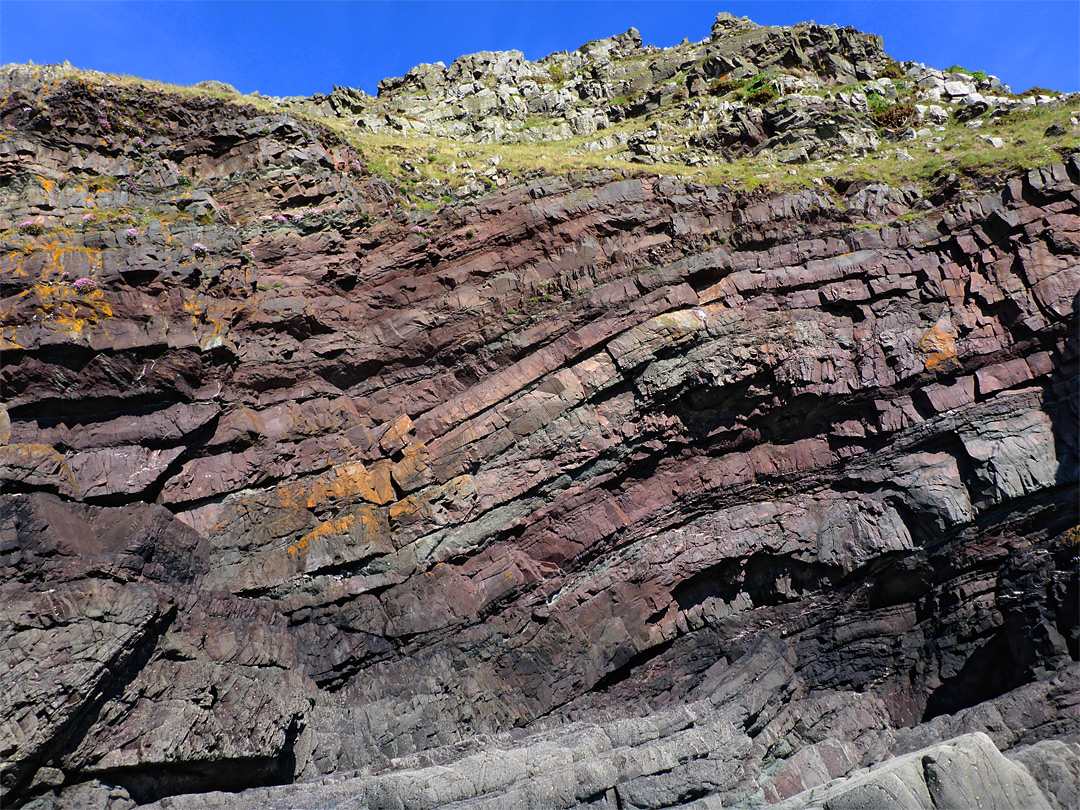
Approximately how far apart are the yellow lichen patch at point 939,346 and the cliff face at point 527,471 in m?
0.08

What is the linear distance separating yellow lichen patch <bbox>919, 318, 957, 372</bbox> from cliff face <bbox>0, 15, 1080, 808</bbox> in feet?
0.27

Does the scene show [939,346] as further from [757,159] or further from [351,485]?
[351,485]

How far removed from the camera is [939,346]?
17.4 m

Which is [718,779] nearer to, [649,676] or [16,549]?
[649,676]

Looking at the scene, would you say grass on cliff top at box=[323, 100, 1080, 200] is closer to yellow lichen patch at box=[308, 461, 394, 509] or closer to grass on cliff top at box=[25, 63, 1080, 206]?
grass on cliff top at box=[25, 63, 1080, 206]

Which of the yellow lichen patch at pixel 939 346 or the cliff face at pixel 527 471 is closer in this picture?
the cliff face at pixel 527 471

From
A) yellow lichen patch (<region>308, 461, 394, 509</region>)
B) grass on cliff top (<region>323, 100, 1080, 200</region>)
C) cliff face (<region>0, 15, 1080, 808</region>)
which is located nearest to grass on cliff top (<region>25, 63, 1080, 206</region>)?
grass on cliff top (<region>323, 100, 1080, 200</region>)

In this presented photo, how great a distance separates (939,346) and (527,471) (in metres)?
11.6

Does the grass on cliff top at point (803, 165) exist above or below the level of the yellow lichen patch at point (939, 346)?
above

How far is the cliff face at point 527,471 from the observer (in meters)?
13.2

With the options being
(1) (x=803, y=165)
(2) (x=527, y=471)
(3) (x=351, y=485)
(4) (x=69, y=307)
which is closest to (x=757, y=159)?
(1) (x=803, y=165)

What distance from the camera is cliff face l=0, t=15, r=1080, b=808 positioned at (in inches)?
518

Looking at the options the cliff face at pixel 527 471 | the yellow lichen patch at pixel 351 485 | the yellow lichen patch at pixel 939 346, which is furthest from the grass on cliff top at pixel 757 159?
the yellow lichen patch at pixel 351 485

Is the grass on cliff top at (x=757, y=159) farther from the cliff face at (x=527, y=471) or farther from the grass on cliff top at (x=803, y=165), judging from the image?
the cliff face at (x=527, y=471)
